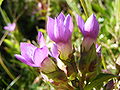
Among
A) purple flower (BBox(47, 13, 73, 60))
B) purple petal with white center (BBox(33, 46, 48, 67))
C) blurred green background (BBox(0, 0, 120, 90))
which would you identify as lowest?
blurred green background (BBox(0, 0, 120, 90))

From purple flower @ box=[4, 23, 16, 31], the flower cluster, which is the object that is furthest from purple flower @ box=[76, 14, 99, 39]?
purple flower @ box=[4, 23, 16, 31]

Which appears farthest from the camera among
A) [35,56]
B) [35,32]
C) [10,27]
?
[35,32]

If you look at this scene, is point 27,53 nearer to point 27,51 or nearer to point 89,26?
point 27,51

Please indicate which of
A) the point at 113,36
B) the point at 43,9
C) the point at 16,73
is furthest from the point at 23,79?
the point at 43,9

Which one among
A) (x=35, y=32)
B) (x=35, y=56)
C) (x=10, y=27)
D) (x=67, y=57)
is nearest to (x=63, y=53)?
(x=67, y=57)

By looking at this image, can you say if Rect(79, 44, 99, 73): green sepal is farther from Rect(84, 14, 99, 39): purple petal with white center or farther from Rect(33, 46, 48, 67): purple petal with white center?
Rect(33, 46, 48, 67): purple petal with white center

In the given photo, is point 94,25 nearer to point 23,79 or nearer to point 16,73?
point 23,79

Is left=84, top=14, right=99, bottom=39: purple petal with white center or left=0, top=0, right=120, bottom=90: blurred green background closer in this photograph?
left=84, top=14, right=99, bottom=39: purple petal with white center
